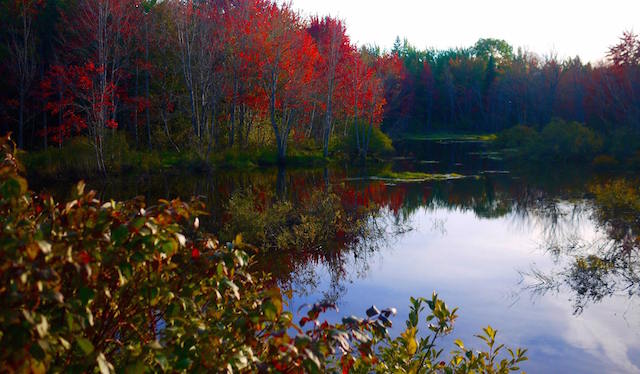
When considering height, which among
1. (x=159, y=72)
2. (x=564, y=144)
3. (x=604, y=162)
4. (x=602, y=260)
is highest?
(x=159, y=72)

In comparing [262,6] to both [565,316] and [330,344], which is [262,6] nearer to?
[565,316]

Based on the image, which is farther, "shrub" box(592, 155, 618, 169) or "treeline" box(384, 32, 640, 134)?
"treeline" box(384, 32, 640, 134)

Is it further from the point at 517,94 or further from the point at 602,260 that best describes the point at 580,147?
the point at 517,94

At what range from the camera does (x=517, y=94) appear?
62.5m

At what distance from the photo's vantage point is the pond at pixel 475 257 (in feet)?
25.6

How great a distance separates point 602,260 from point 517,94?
184 feet

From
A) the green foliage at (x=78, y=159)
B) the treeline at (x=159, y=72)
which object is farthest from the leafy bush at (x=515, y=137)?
the green foliage at (x=78, y=159)

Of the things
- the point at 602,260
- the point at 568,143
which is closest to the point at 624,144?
the point at 568,143

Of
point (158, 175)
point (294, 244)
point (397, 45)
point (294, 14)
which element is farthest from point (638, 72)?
point (397, 45)

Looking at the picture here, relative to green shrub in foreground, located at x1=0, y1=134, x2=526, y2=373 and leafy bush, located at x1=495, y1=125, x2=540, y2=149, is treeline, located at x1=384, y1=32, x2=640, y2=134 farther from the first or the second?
green shrub in foreground, located at x1=0, y1=134, x2=526, y2=373

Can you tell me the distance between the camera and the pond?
7.80 m

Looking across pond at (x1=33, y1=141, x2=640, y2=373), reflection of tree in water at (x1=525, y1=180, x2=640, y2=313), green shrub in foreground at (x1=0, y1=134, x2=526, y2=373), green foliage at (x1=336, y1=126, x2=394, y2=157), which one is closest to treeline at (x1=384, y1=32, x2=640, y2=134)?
green foliage at (x1=336, y1=126, x2=394, y2=157)

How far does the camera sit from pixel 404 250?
12.4m

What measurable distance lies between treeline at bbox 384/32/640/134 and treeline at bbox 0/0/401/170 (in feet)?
52.6
